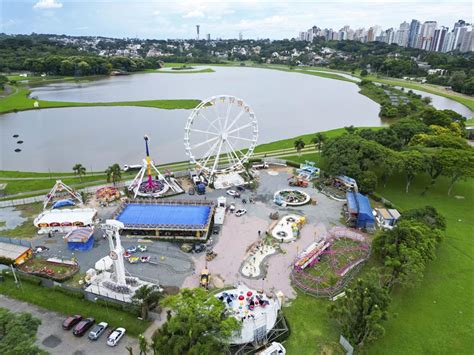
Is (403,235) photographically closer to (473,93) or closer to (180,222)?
(180,222)

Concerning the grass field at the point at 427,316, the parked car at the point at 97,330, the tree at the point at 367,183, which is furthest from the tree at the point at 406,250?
the parked car at the point at 97,330

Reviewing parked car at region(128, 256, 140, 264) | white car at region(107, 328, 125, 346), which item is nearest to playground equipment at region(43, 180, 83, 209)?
parked car at region(128, 256, 140, 264)

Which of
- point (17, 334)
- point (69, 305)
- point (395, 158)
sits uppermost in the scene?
point (395, 158)

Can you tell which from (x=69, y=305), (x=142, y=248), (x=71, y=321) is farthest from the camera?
(x=142, y=248)

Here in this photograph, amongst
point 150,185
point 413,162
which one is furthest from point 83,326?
point 413,162

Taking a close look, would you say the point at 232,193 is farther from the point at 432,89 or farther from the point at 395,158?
the point at 432,89

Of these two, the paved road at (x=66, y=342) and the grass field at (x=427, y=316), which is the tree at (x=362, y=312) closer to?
the grass field at (x=427, y=316)

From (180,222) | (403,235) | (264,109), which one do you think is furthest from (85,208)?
(264,109)
